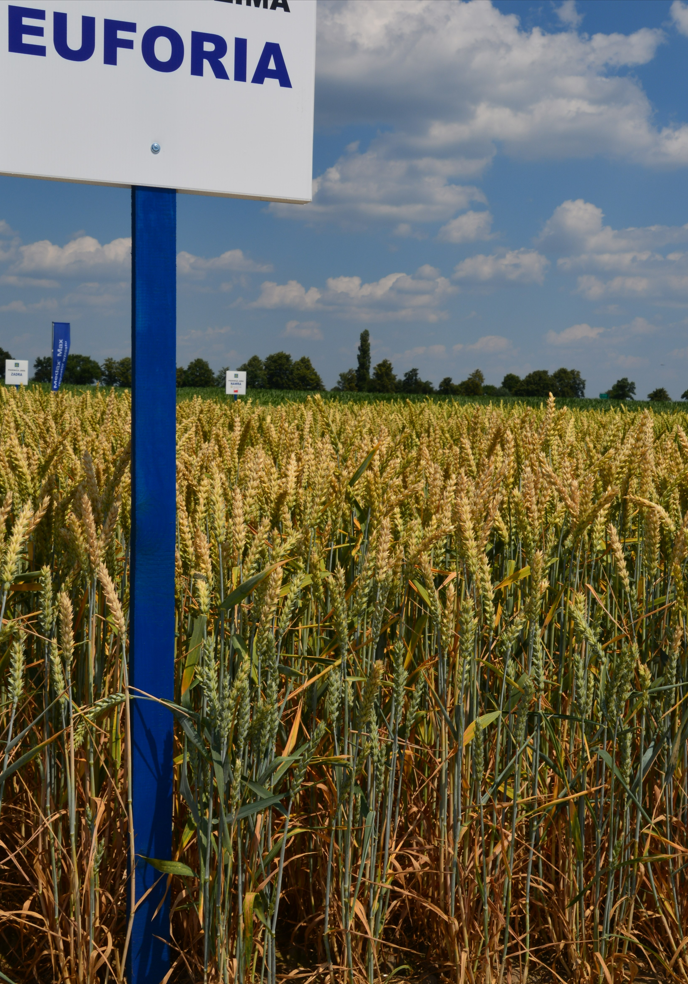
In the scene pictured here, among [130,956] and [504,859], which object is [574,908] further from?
[130,956]

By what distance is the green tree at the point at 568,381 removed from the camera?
6228 centimetres

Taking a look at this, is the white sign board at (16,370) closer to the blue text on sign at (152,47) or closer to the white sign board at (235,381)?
the white sign board at (235,381)

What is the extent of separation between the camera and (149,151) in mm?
1317

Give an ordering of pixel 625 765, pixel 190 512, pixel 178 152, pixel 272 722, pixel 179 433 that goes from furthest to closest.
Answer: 1. pixel 179 433
2. pixel 190 512
3. pixel 178 152
4. pixel 625 765
5. pixel 272 722

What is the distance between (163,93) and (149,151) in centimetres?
11

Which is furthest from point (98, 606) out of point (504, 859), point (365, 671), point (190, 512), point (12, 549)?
point (504, 859)

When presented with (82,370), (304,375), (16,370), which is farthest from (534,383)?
(16,370)

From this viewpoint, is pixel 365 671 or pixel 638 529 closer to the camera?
pixel 365 671

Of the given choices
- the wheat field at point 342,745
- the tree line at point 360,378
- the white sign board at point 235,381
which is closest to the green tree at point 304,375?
the tree line at point 360,378

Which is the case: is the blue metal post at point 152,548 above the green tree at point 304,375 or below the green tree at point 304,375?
below

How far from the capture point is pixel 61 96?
4.20ft

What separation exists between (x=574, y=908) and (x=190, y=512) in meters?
1.12

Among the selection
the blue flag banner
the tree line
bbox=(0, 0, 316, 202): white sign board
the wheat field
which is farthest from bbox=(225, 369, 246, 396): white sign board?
the tree line

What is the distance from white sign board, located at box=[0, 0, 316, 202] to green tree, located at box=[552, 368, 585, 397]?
203 feet
